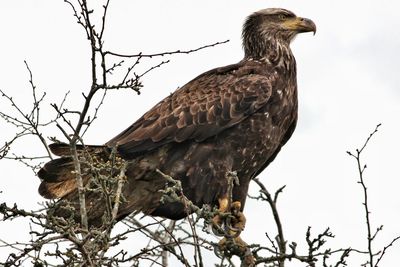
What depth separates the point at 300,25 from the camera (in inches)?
381

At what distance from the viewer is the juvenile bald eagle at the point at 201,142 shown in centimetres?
828

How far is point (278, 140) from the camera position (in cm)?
863

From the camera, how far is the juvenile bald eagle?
8281 mm

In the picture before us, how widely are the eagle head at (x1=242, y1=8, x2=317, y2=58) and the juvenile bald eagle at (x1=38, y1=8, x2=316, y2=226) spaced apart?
2.38 feet

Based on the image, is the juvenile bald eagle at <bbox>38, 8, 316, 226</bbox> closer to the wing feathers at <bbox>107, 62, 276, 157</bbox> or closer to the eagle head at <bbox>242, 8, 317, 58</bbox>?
the wing feathers at <bbox>107, 62, 276, 157</bbox>

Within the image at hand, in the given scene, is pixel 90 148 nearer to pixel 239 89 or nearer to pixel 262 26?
pixel 239 89

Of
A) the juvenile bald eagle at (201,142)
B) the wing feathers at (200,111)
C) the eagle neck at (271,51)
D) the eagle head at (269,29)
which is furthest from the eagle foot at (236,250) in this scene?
the eagle head at (269,29)

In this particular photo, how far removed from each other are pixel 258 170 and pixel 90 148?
1.98 metres

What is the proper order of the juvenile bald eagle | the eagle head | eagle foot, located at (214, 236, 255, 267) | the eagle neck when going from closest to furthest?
eagle foot, located at (214, 236, 255, 267), the juvenile bald eagle, the eagle neck, the eagle head

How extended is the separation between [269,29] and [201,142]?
78.3 inches

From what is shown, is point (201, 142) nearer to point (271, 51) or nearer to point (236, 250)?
point (271, 51)

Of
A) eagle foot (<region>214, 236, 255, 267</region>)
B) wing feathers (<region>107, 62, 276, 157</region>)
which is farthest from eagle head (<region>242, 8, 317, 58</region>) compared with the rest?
eagle foot (<region>214, 236, 255, 267</region>)

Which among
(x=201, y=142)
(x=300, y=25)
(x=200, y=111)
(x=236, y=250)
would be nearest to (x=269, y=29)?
(x=300, y=25)

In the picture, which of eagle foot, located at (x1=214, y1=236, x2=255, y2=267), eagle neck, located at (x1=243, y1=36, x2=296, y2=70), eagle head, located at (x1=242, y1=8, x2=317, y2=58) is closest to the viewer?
eagle foot, located at (x1=214, y1=236, x2=255, y2=267)
